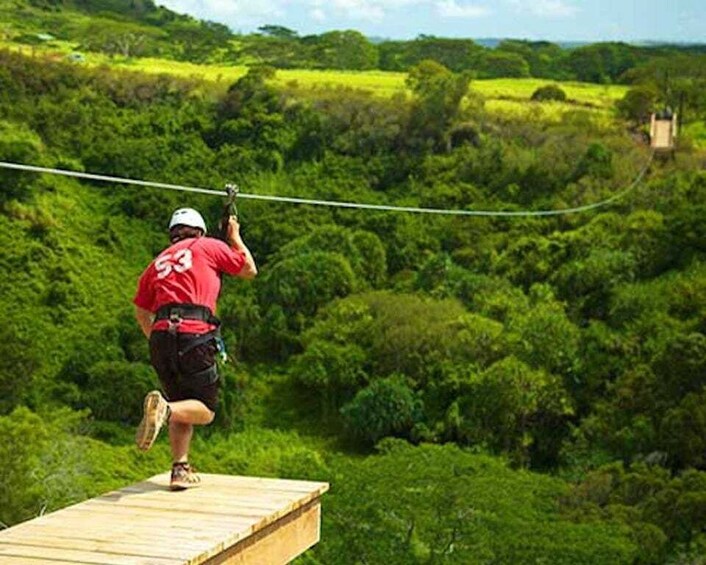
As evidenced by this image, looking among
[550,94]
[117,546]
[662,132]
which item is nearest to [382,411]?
[662,132]

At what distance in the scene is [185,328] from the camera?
215 inches

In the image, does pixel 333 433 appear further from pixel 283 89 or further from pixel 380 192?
pixel 283 89

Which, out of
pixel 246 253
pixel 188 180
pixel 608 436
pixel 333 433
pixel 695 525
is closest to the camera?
pixel 246 253

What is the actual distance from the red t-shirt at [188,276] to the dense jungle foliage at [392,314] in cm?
1613

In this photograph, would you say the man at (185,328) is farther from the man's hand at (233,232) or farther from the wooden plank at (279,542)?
the wooden plank at (279,542)

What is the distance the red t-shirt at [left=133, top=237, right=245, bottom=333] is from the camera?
548 cm

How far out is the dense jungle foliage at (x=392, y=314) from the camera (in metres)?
23.9

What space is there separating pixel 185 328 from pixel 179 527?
0.95 metres

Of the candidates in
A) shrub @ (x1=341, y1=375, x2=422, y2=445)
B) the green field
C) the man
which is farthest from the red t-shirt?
the green field

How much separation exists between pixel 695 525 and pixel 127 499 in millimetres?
18608

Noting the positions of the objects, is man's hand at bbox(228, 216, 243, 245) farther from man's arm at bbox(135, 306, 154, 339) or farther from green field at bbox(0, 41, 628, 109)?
green field at bbox(0, 41, 628, 109)

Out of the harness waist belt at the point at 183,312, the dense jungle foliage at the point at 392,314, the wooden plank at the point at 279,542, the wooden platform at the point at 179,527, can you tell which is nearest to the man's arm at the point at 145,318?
the harness waist belt at the point at 183,312

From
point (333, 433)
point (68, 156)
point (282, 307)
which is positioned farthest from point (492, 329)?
point (68, 156)

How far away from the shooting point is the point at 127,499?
5.28 metres
